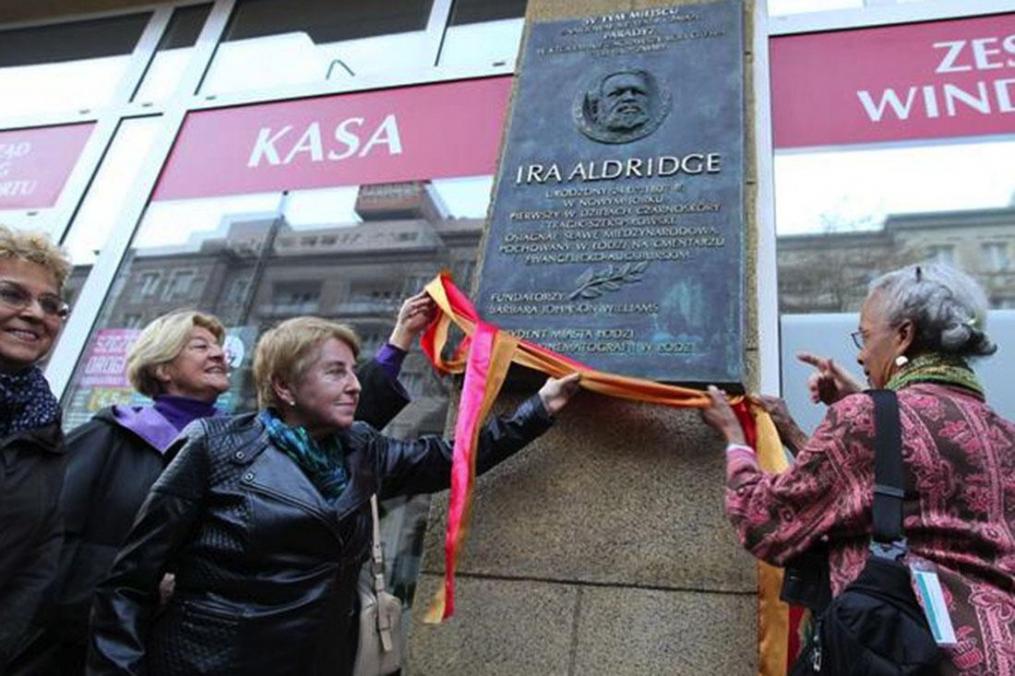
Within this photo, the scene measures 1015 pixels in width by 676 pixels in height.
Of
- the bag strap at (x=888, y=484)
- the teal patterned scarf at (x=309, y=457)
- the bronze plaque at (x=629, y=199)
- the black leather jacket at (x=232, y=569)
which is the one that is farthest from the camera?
the bronze plaque at (x=629, y=199)

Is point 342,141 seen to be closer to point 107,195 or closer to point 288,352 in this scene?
point 107,195

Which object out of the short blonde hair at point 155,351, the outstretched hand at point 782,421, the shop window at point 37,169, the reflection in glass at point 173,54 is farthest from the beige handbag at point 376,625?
the reflection in glass at point 173,54

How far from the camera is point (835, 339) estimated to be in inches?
127

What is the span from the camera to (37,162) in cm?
566

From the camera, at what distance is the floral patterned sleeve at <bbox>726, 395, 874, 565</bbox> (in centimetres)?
173

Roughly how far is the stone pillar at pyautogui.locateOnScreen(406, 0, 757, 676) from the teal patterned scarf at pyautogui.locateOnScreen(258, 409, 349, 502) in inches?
31.8

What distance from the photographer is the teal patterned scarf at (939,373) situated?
186cm

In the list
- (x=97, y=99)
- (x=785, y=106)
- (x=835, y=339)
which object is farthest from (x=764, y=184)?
(x=97, y=99)

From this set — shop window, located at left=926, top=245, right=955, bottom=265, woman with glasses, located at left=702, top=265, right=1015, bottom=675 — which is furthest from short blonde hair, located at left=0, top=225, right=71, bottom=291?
shop window, located at left=926, top=245, right=955, bottom=265

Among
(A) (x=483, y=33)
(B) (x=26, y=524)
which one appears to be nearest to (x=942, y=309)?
(B) (x=26, y=524)

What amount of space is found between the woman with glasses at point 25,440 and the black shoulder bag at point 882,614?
5.95 ft

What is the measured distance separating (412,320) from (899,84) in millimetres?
2541

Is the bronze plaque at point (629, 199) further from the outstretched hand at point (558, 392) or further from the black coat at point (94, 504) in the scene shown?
the black coat at point (94, 504)

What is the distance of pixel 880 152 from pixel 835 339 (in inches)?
40.5
